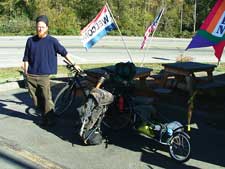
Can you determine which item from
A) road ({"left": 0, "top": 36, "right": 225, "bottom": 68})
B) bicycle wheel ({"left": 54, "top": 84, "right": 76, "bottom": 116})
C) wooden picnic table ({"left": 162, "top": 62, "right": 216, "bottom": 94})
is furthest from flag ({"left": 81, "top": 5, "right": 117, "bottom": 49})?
road ({"left": 0, "top": 36, "right": 225, "bottom": 68})

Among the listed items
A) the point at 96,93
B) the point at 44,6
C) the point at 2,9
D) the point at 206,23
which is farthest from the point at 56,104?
the point at 2,9

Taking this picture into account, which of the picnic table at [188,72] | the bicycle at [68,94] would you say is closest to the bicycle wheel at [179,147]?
the bicycle at [68,94]

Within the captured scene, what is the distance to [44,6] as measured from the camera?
3850 cm

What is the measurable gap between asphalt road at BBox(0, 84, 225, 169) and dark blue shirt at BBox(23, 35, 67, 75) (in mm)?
984

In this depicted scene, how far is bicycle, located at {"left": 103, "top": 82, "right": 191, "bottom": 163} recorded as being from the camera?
20.5ft

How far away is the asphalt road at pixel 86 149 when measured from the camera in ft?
20.1

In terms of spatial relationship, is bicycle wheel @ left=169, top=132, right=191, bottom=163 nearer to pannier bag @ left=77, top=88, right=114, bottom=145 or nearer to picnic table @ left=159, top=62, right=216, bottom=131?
pannier bag @ left=77, top=88, right=114, bottom=145

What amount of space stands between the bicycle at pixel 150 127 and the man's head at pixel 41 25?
1689mm

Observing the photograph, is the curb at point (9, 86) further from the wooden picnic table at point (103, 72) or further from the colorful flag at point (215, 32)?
the colorful flag at point (215, 32)

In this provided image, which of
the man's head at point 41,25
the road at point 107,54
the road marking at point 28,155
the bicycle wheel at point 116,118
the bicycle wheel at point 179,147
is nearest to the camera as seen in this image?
the road marking at point 28,155

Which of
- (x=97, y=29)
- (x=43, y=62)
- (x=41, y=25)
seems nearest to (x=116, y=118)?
(x=43, y=62)

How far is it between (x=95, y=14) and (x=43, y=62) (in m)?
32.8

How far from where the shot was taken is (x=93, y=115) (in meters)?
6.82

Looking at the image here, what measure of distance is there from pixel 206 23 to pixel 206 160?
1888mm
